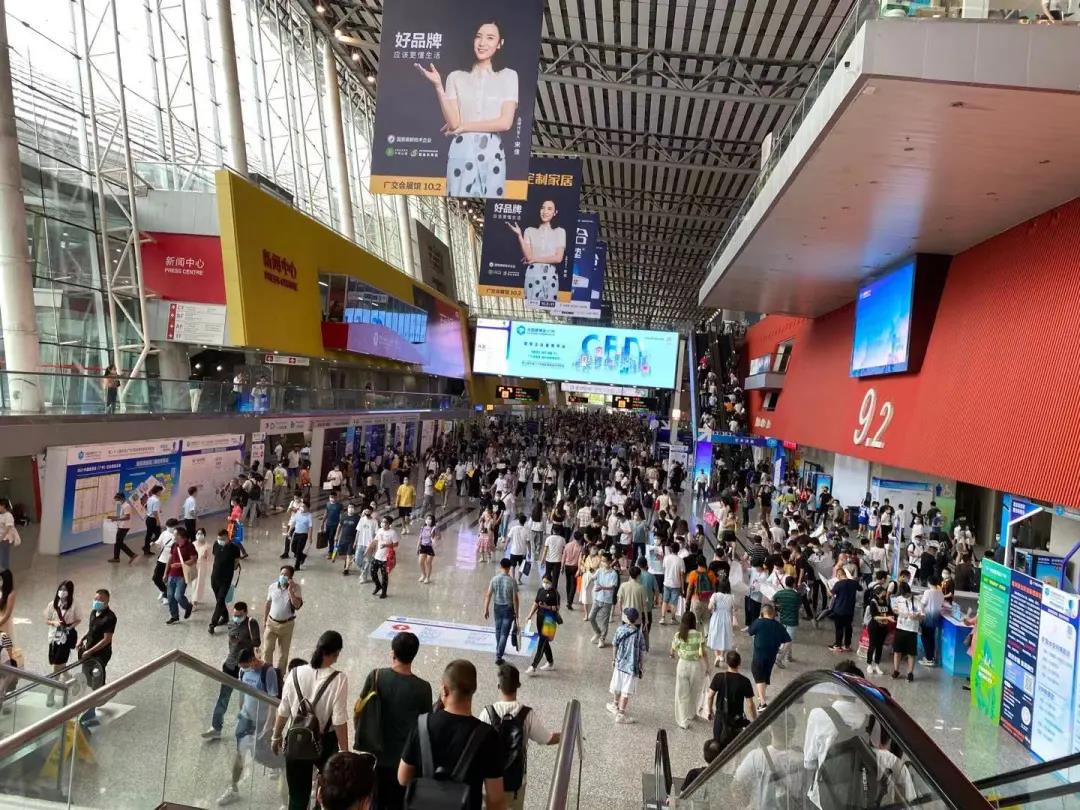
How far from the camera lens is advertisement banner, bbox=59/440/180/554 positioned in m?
13.9

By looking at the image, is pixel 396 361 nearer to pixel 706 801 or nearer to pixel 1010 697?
pixel 1010 697

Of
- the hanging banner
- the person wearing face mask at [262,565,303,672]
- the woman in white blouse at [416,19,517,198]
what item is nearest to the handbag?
the person wearing face mask at [262,565,303,672]

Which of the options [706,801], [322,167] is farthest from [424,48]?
[322,167]

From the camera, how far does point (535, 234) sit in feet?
64.4

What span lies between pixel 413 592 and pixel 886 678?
672 cm

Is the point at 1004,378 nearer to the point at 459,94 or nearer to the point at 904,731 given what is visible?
the point at 459,94

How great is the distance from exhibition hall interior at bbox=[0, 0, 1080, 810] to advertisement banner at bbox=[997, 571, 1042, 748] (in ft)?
0.18

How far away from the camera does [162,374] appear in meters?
21.2

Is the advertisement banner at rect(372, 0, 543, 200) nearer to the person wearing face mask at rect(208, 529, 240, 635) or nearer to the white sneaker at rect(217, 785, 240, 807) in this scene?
the person wearing face mask at rect(208, 529, 240, 635)

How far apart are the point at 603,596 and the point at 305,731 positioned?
6.20m

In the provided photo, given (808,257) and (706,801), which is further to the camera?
(808,257)

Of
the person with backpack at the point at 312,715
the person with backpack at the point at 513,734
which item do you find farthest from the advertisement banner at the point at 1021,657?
the person with backpack at the point at 312,715

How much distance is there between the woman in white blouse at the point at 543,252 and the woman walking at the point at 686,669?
1282 centimetres

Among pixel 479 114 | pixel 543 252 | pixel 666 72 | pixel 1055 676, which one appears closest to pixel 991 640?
pixel 1055 676
